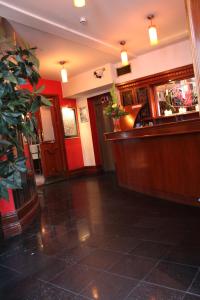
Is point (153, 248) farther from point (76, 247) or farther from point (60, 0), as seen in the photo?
point (60, 0)

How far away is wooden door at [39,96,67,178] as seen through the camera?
7.18m

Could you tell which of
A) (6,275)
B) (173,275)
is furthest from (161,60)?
(6,275)

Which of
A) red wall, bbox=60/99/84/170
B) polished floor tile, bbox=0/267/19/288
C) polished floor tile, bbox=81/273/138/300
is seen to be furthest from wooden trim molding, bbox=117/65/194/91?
polished floor tile, bbox=0/267/19/288

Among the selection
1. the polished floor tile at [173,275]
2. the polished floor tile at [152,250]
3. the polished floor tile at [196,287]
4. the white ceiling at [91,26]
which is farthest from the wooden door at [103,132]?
the polished floor tile at [196,287]

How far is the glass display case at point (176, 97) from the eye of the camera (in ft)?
19.5

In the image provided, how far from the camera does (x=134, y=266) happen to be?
6.95 ft

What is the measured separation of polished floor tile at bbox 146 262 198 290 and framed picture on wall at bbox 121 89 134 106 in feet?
17.1

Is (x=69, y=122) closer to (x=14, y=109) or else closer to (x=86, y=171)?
(x=86, y=171)

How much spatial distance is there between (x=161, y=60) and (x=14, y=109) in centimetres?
531

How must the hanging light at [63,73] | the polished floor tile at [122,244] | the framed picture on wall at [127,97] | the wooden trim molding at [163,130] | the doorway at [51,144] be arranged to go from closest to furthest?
the polished floor tile at [122,244], the wooden trim molding at [163,130], the hanging light at [63,73], the framed picture on wall at [127,97], the doorway at [51,144]

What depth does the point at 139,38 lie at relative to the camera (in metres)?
5.39

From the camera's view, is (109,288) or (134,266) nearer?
(109,288)

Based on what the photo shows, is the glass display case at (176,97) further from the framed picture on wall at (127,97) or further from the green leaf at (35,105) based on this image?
the green leaf at (35,105)

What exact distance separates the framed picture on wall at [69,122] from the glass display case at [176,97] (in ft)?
9.08
